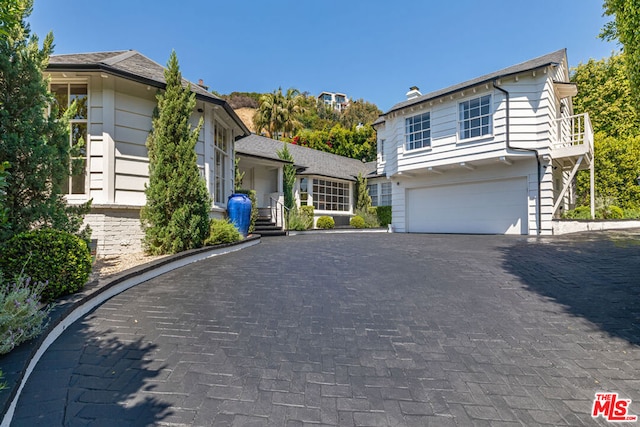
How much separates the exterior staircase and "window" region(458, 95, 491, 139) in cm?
849

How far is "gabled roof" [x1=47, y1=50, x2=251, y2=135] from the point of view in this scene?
666 centimetres

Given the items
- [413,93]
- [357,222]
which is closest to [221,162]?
[357,222]

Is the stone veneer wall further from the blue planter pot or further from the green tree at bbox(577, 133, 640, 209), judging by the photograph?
the green tree at bbox(577, 133, 640, 209)

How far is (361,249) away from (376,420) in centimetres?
632

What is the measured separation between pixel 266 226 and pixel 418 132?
7.98 metres

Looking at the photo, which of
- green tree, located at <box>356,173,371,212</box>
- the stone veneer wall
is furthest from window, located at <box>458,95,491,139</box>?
the stone veneer wall

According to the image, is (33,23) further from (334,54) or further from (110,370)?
(334,54)

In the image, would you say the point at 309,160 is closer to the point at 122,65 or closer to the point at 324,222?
the point at 324,222

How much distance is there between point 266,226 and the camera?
42.0ft

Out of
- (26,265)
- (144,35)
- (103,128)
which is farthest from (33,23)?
(144,35)

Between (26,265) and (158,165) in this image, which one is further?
(158,165)

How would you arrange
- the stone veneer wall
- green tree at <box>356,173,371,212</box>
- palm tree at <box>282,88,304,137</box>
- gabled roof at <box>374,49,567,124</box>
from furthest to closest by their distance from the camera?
1. palm tree at <box>282,88,304,137</box>
2. green tree at <box>356,173,371,212</box>
3. gabled roof at <box>374,49,567,124</box>
4. the stone veneer wall

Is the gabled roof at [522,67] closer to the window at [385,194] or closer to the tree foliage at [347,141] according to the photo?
the window at [385,194]

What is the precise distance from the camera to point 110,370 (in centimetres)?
249
